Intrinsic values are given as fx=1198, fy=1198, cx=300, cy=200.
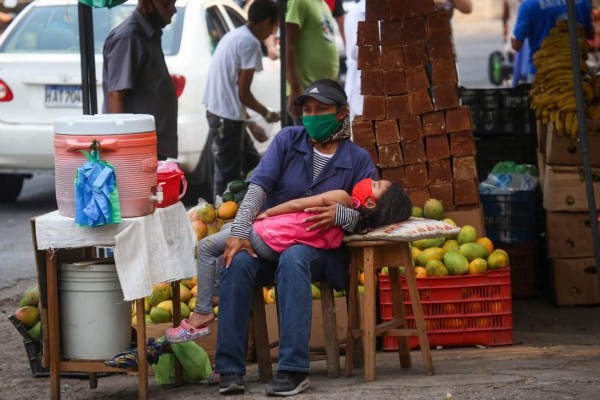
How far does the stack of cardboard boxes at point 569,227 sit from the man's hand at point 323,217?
285cm

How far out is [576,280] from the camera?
26.5 feet

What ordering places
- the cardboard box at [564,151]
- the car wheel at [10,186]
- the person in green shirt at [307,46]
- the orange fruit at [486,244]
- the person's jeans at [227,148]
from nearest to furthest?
the orange fruit at [486,244]
the cardboard box at [564,151]
the person's jeans at [227,148]
the person in green shirt at [307,46]
the car wheel at [10,186]

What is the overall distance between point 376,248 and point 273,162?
659 millimetres

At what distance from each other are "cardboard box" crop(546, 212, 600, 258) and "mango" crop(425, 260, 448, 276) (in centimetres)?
152

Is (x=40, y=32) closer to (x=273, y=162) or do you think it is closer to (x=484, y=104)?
(x=484, y=104)

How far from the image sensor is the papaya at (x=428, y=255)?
6965 millimetres

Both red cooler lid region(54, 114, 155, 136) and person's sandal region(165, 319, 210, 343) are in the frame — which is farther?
person's sandal region(165, 319, 210, 343)

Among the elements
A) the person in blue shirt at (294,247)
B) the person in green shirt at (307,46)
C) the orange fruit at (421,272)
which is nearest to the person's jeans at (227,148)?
the person in green shirt at (307,46)

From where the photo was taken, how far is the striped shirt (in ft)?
18.5

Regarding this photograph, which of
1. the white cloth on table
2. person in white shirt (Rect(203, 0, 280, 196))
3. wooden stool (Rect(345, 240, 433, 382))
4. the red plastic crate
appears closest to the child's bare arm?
wooden stool (Rect(345, 240, 433, 382))

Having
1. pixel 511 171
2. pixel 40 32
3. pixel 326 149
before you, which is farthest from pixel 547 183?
pixel 40 32

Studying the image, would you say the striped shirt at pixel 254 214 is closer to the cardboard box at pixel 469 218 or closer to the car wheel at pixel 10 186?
the cardboard box at pixel 469 218

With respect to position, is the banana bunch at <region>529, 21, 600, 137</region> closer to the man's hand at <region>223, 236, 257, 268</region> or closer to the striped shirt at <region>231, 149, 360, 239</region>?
the striped shirt at <region>231, 149, 360, 239</region>

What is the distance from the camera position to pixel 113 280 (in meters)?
5.59
